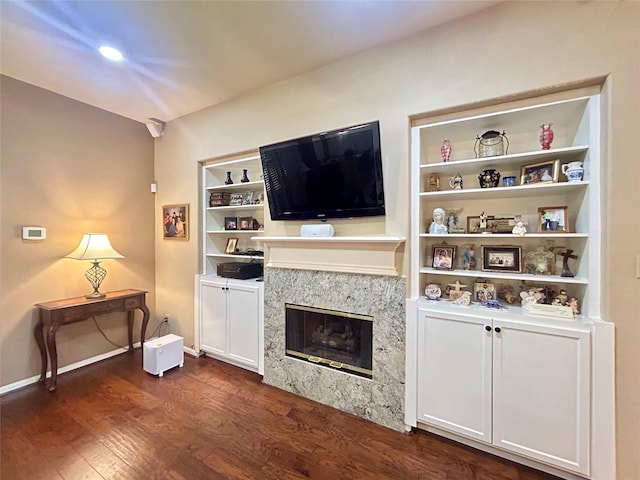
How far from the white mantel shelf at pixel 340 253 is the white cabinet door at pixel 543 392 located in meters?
0.78

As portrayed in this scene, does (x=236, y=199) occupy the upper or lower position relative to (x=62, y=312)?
upper

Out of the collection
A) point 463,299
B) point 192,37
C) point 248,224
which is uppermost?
point 192,37

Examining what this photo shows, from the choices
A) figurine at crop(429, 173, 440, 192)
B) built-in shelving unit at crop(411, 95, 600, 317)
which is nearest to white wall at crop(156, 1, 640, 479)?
built-in shelving unit at crop(411, 95, 600, 317)

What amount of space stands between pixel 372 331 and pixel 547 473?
1.27 metres

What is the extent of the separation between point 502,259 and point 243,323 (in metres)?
2.34

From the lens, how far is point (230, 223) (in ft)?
10.4

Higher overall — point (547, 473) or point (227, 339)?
point (227, 339)

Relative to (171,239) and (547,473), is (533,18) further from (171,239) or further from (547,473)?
(171,239)

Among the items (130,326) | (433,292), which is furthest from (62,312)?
(433,292)

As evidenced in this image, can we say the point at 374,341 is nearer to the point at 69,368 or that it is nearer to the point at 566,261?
the point at 566,261

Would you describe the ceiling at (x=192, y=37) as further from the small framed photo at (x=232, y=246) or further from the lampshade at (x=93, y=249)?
the small framed photo at (x=232, y=246)

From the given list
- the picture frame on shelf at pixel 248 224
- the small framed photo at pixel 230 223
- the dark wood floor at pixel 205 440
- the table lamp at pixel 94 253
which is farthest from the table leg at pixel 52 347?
the picture frame on shelf at pixel 248 224

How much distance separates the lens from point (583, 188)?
165 centimetres

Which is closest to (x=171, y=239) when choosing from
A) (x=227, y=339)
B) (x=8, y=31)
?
(x=227, y=339)
